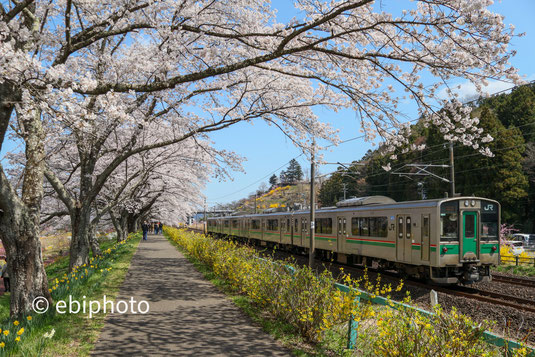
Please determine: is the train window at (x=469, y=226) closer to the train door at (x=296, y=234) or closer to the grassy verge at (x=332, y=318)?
the grassy verge at (x=332, y=318)

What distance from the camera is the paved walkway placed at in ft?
18.1

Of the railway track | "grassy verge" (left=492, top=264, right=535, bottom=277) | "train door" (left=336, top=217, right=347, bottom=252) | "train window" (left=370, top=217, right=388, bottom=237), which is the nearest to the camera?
the railway track

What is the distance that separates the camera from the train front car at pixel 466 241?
1141 cm

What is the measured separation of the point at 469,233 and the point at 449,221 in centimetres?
75

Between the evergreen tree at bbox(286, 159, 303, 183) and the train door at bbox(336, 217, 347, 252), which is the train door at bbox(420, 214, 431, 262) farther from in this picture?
the evergreen tree at bbox(286, 159, 303, 183)

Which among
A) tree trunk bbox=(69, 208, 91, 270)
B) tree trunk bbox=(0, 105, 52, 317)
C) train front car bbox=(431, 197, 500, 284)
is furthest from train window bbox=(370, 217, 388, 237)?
tree trunk bbox=(0, 105, 52, 317)

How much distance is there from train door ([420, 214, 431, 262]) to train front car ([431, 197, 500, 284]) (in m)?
0.36

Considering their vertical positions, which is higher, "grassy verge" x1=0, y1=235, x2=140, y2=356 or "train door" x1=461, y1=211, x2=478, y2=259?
"train door" x1=461, y1=211, x2=478, y2=259

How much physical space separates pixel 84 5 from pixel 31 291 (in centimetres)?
499

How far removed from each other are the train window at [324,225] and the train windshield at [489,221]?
6.90 meters

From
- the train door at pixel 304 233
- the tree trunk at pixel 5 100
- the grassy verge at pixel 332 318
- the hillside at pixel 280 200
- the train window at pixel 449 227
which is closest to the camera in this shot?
the grassy verge at pixel 332 318

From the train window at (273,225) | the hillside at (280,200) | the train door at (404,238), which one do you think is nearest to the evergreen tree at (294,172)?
the hillside at (280,200)

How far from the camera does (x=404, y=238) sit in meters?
12.6

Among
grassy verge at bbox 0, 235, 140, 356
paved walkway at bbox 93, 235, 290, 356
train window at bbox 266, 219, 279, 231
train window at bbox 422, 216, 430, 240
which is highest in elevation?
train window at bbox 422, 216, 430, 240
